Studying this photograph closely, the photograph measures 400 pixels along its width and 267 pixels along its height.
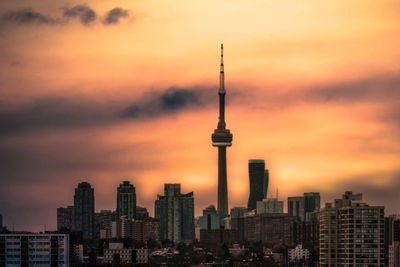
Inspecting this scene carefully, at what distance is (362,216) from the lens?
10944 centimetres

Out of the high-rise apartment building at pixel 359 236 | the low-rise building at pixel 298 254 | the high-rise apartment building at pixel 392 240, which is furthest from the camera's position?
the low-rise building at pixel 298 254

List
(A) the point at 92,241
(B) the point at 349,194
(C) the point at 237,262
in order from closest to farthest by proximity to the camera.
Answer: (B) the point at 349,194 < (C) the point at 237,262 < (A) the point at 92,241

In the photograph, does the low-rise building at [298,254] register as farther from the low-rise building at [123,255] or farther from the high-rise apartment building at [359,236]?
the high-rise apartment building at [359,236]

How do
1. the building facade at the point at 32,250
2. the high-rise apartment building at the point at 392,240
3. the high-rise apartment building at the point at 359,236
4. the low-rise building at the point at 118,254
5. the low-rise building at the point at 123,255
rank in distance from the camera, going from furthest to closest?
the low-rise building at the point at 123,255
the low-rise building at the point at 118,254
the high-rise apartment building at the point at 392,240
the high-rise apartment building at the point at 359,236
the building facade at the point at 32,250

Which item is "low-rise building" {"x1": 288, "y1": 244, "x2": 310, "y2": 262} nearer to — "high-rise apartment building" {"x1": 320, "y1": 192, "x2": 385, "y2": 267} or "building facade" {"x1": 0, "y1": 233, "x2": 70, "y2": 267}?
"high-rise apartment building" {"x1": 320, "y1": 192, "x2": 385, "y2": 267}

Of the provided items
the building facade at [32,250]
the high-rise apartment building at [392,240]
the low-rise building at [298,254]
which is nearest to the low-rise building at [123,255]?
the high-rise apartment building at [392,240]

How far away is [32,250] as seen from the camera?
9719 centimetres

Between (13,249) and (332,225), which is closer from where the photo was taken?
(13,249)

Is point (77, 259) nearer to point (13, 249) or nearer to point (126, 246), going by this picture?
point (126, 246)

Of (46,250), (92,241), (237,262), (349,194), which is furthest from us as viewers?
(92,241)

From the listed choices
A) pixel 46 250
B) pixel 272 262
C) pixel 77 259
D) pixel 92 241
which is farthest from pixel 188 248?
pixel 46 250

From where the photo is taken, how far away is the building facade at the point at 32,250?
96625mm

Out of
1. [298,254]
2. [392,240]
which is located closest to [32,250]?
[392,240]

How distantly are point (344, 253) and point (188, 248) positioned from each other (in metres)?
80.2
